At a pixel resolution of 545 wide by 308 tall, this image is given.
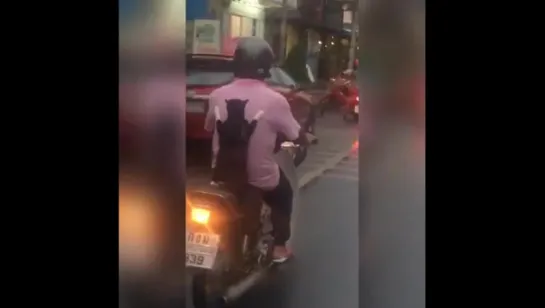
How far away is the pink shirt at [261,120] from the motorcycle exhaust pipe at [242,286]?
8.2 inches

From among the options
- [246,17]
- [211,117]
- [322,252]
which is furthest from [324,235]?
[246,17]

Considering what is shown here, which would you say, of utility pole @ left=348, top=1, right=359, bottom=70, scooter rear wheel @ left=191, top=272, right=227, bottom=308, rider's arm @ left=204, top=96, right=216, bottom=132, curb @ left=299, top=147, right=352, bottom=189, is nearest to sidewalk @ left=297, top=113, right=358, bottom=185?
curb @ left=299, top=147, right=352, bottom=189

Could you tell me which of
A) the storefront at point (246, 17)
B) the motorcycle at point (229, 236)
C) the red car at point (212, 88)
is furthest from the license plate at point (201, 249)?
the storefront at point (246, 17)

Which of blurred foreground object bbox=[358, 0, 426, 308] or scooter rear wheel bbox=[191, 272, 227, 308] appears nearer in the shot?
blurred foreground object bbox=[358, 0, 426, 308]

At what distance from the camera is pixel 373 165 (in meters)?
1.63

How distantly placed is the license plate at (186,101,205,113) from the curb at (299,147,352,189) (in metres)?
0.29

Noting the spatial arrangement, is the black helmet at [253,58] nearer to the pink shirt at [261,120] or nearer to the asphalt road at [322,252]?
the pink shirt at [261,120]

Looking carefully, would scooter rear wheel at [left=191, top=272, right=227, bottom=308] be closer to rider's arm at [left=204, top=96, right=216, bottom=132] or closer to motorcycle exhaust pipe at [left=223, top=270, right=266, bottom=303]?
motorcycle exhaust pipe at [left=223, top=270, right=266, bottom=303]

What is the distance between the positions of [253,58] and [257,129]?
0.16 m

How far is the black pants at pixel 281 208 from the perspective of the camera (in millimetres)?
1693

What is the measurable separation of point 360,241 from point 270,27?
0.53m

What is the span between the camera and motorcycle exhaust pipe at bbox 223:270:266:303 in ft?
5.60
